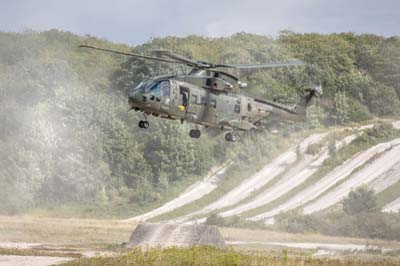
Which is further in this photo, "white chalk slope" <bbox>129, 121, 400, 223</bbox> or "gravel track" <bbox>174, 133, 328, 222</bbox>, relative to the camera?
"gravel track" <bbox>174, 133, 328, 222</bbox>

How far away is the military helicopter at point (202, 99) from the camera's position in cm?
4319

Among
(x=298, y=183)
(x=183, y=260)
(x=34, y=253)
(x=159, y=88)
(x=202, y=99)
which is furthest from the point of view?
(x=298, y=183)

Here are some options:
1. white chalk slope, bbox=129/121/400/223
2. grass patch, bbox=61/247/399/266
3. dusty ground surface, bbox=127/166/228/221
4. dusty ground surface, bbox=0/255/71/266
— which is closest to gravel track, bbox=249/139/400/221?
white chalk slope, bbox=129/121/400/223

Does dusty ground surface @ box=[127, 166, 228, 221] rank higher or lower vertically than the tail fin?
lower

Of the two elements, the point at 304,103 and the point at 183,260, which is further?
the point at 304,103

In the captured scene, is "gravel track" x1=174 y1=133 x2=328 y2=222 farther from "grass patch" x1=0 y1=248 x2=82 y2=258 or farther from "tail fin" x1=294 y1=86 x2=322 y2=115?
"grass patch" x1=0 y1=248 x2=82 y2=258

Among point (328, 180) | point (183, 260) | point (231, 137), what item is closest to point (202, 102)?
point (231, 137)

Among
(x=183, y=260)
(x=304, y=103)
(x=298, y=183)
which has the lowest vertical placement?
(x=183, y=260)

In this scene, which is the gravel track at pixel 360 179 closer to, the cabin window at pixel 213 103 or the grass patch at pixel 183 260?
the cabin window at pixel 213 103

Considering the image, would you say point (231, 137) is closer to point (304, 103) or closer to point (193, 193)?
point (304, 103)

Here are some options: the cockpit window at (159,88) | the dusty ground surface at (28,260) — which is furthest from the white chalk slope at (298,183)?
the dusty ground surface at (28,260)

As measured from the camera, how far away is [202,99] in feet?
150

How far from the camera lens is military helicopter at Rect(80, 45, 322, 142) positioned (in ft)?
142

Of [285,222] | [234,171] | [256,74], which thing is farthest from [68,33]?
[285,222]
